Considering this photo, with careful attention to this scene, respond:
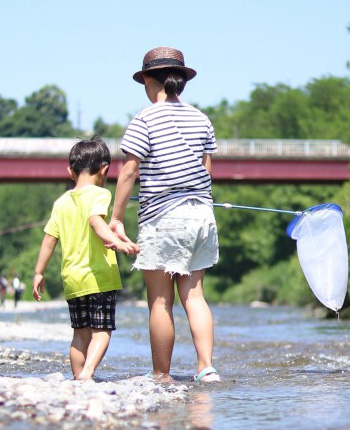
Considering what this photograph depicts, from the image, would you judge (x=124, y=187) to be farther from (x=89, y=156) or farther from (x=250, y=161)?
(x=250, y=161)

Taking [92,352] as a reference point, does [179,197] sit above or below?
above

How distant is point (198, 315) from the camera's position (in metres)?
6.91

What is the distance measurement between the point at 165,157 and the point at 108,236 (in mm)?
692

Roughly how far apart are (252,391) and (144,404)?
1240mm

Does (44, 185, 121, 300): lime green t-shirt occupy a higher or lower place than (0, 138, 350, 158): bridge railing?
lower

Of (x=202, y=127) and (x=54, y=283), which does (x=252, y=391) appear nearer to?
(x=202, y=127)

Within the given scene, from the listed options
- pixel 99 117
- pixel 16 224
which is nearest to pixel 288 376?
pixel 16 224

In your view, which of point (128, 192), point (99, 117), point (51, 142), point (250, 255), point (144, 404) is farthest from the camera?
point (99, 117)

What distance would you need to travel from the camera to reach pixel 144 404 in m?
5.06

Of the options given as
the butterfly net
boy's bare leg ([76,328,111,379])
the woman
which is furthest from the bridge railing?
boy's bare leg ([76,328,111,379])

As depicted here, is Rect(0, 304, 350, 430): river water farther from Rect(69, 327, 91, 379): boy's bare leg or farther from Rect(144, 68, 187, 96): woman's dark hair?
Rect(144, 68, 187, 96): woman's dark hair

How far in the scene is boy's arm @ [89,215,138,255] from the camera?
6.33 m

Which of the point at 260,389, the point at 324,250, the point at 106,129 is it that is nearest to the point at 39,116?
the point at 106,129

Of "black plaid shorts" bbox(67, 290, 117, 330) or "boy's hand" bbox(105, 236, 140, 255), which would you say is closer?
"boy's hand" bbox(105, 236, 140, 255)
